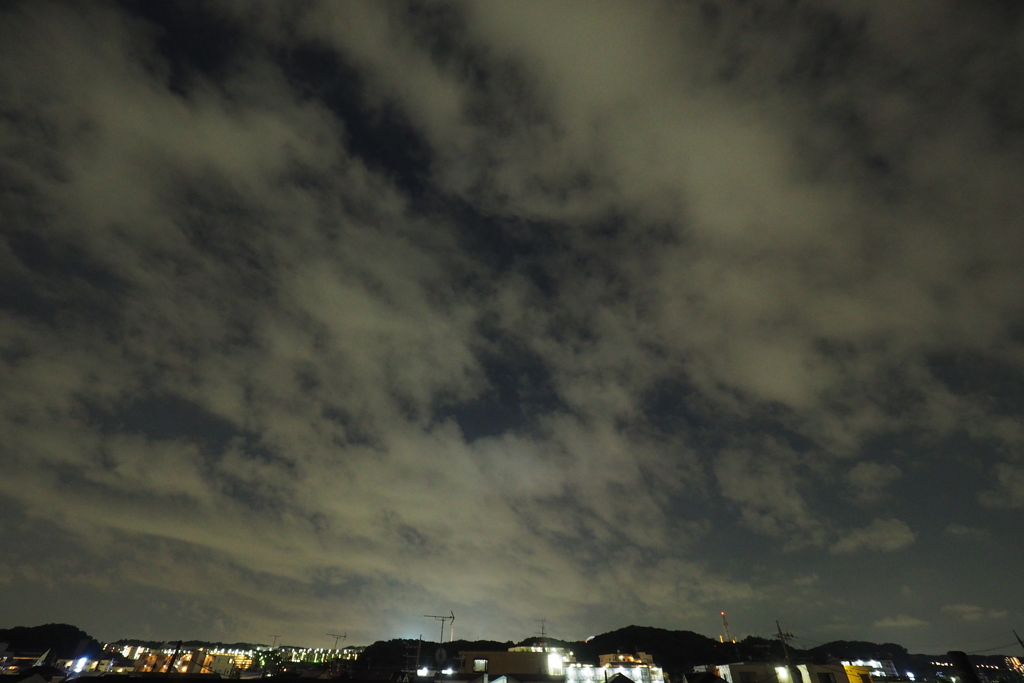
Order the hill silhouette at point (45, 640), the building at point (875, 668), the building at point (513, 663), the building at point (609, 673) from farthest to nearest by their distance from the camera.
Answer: the hill silhouette at point (45, 640), the building at point (875, 668), the building at point (609, 673), the building at point (513, 663)

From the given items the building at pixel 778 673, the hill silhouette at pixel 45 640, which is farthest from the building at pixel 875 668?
the hill silhouette at pixel 45 640

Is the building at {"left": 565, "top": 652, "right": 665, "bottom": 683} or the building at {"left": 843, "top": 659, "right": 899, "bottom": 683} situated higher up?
the building at {"left": 843, "top": 659, "right": 899, "bottom": 683}

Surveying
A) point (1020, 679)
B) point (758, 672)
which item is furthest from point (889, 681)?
point (758, 672)

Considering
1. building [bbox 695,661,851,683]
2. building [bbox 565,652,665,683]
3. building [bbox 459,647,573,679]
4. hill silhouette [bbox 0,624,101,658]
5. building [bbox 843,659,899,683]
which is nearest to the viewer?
building [bbox 695,661,851,683]

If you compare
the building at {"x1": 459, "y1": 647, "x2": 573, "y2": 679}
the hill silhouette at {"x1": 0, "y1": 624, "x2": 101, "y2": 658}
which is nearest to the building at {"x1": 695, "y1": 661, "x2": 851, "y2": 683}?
the building at {"x1": 459, "y1": 647, "x2": 573, "y2": 679}

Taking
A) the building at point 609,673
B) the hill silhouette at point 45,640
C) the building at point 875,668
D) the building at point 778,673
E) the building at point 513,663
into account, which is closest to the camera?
the building at point 778,673

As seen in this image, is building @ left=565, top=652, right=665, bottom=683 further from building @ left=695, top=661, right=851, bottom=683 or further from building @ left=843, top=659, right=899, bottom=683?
building @ left=843, top=659, right=899, bottom=683

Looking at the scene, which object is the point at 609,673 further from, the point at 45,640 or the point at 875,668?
the point at 45,640

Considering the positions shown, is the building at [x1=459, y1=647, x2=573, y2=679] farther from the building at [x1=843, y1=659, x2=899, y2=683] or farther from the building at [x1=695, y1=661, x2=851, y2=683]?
the building at [x1=843, y1=659, x2=899, y2=683]

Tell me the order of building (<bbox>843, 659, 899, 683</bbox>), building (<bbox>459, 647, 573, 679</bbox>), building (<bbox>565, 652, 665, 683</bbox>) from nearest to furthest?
building (<bbox>459, 647, 573, 679</bbox>) → building (<bbox>565, 652, 665, 683</bbox>) → building (<bbox>843, 659, 899, 683</bbox>)

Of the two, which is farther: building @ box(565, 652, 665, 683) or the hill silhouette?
the hill silhouette

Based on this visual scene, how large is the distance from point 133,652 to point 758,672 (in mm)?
170565

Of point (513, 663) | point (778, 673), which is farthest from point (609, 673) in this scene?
point (778, 673)

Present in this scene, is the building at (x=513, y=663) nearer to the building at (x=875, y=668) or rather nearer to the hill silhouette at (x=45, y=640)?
the building at (x=875, y=668)
